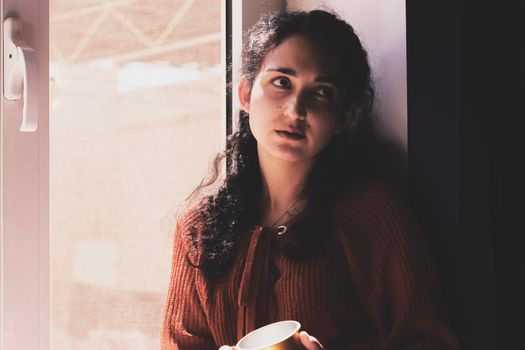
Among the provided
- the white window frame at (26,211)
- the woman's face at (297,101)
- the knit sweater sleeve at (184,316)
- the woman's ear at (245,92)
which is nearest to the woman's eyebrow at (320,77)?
the woman's face at (297,101)

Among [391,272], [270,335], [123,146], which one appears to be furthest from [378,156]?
[123,146]

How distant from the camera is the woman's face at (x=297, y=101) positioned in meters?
1.13

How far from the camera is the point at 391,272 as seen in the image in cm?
105

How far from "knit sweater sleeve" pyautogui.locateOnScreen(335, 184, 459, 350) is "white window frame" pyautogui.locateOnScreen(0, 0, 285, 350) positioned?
584 mm

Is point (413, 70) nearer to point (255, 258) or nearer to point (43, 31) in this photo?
point (255, 258)

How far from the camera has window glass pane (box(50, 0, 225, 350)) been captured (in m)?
1.43

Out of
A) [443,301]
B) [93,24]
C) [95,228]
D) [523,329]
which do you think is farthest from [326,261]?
[93,24]

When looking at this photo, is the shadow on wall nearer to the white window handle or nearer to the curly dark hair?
the curly dark hair

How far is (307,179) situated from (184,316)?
1.10 ft

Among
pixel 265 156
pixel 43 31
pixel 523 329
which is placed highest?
pixel 43 31

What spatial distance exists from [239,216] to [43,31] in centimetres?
52

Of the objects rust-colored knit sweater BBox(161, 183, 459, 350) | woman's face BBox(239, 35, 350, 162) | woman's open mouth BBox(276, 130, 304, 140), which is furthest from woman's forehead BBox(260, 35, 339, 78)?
rust-colored knit sweater BBox(161, 183, 459, 350)

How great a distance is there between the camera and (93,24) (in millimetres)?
1447

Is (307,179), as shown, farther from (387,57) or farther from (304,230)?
(387,57)
